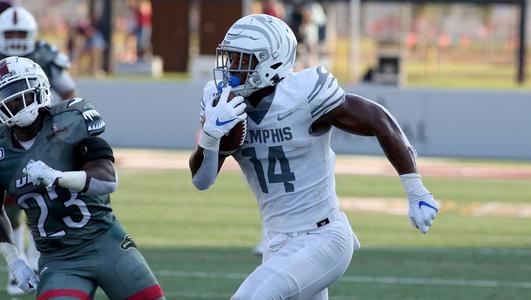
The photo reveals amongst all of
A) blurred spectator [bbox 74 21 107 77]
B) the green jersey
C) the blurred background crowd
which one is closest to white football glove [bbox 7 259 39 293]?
the green jersey

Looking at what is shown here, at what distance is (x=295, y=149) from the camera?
5.61 meters

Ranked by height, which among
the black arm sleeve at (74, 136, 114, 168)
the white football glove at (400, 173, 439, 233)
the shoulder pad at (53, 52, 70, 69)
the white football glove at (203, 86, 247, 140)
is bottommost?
the white football glove at (400, 173, 439, 233)

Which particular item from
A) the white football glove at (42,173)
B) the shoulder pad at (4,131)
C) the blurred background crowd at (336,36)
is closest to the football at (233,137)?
the white football glove at (42,173)

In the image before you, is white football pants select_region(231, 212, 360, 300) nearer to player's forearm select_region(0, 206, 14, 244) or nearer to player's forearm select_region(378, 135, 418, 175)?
player's forearm select_region(378, 135, 418, 175)

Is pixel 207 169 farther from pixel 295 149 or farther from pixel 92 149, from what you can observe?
pixel 92 149

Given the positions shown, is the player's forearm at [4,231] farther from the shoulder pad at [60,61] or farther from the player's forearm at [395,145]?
the shoulder pad at [60,61]

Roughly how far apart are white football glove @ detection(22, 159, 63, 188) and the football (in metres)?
0.74

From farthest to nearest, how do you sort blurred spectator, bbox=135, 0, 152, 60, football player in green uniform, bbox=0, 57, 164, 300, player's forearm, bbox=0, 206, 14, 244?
1. blurred spectator, bbox=135, 0, 152, 60
2. player's forearm, bbox=0, 206, 14, 244
3. football player in green uniform, bbox=0, 57, 164, 300

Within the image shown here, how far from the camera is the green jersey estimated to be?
566cm

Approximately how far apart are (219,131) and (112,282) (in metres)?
0.90

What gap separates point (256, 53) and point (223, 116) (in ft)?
1.31

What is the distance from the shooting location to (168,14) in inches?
1117

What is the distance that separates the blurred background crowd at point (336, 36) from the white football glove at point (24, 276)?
15.7 meters

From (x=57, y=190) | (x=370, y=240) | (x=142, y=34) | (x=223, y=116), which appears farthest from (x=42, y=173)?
(x=142, y=34)
